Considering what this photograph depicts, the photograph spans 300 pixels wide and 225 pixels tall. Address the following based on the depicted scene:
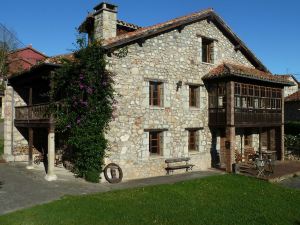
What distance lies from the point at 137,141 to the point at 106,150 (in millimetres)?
1606

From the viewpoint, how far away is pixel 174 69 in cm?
1723

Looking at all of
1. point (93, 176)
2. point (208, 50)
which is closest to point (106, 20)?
point (208, 50)

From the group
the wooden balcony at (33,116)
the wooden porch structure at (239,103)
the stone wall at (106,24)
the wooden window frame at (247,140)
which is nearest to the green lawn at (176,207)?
the wooden porch structure at (239,103)

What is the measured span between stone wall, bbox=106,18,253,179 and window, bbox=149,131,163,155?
0.25 m

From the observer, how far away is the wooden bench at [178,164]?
16727 millimetres

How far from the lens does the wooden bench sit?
1673 centimetres

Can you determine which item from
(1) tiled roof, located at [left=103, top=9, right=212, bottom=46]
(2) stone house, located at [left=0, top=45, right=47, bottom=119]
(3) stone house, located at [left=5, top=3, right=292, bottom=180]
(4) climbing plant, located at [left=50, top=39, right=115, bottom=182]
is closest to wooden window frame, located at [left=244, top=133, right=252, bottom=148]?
(3) stone house, located at [left=5, top=3, right=292, bottom=180]

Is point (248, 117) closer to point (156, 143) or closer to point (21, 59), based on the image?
point (156, 143)

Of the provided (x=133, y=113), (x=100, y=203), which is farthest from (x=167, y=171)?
(x=100, y=203)

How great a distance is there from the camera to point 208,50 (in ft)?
64.2

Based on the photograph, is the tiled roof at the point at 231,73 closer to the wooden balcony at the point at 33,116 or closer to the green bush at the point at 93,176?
the green bush at the point at 93,176

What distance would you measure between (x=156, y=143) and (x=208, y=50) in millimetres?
6534

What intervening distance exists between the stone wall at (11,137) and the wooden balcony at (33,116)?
0.82 metres

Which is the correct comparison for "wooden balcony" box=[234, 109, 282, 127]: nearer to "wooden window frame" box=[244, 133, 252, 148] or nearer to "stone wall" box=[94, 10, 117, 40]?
"wooden window frame" box=[244, 133, 252, 148]
